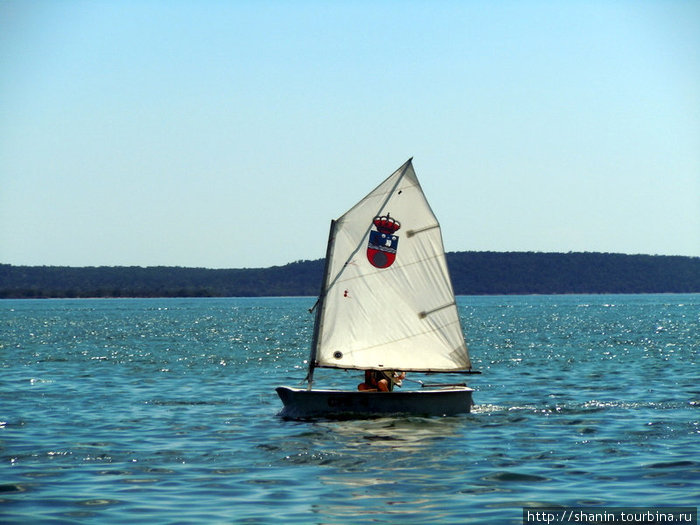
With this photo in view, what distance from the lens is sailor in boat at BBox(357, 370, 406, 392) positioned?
30812 mm

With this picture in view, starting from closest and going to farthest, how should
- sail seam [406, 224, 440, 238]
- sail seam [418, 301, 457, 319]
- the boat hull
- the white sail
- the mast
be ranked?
the boat hull → the mast → the white sail → sail seam [406, 224, 440, 238] → sail seam [418, 301, 457, 319]

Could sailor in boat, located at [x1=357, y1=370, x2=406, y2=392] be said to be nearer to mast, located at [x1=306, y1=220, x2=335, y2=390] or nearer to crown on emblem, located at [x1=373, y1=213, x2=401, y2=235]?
mast, located at [x1=306, y1=220, x2=335, y2=390]

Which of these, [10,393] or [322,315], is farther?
[10,393]

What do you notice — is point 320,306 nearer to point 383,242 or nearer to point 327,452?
point 383,242

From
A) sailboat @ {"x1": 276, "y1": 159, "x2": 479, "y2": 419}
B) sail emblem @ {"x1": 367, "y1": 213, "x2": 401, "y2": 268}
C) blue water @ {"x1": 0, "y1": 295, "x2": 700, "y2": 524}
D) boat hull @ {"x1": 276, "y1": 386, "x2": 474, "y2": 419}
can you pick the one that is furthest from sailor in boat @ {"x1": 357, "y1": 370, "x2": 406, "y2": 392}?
sail emblem @ {"x1": 367, "y1": 213, "x2": 401, "y2": 268}

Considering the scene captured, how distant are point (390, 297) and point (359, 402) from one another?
3765 millimetres

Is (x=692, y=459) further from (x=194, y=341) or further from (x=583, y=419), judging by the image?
(x=194, y=341)

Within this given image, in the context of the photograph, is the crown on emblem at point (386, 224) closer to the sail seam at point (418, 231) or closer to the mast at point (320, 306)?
the sail seam at point (418, 231)

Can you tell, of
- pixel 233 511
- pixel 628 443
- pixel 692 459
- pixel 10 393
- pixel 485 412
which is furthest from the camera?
pixel 10 393

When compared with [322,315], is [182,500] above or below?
below

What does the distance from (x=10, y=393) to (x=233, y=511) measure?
24800mm

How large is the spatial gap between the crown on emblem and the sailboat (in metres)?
0.03

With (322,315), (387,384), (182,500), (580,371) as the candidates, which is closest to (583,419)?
(387,384)

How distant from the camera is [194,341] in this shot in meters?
87.4
